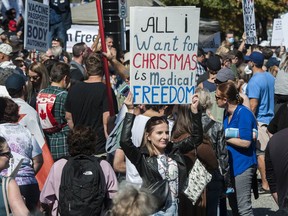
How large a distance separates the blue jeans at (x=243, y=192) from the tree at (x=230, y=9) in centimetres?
2961

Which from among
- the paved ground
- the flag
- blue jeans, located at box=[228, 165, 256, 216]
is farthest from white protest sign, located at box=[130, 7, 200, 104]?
the paved ground

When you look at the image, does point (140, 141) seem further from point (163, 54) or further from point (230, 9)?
point (230, 9)

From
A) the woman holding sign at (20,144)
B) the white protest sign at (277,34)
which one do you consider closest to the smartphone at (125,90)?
the woman holding sign at (20,144)

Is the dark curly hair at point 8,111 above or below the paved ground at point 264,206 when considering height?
above

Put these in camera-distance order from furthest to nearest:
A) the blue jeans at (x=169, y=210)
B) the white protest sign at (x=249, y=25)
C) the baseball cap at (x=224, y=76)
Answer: the white protest sign at (x=249, y=25), the baseball cap at (x=224, y=76), the blue jeans at (x=169, y=210)

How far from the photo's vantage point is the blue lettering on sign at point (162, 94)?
7.82m

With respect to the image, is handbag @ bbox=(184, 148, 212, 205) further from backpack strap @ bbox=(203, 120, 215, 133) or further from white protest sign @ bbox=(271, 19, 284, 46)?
white protest sign @ bbox=(271, 19, 284, 46)

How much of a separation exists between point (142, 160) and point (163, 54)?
1.27 m

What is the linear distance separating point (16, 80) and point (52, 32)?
25.9 feet

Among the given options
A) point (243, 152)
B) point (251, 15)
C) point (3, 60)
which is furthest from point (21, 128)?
point (251, 15)

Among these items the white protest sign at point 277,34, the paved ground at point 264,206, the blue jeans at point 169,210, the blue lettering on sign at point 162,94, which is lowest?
the paved ground at point 264,206

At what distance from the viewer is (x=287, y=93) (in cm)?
1123

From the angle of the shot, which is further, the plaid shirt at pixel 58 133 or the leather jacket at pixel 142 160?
the plaid shirt at pixel 58 133

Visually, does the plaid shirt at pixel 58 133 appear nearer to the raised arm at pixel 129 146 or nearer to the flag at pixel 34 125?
the flag at pixel 34 125
